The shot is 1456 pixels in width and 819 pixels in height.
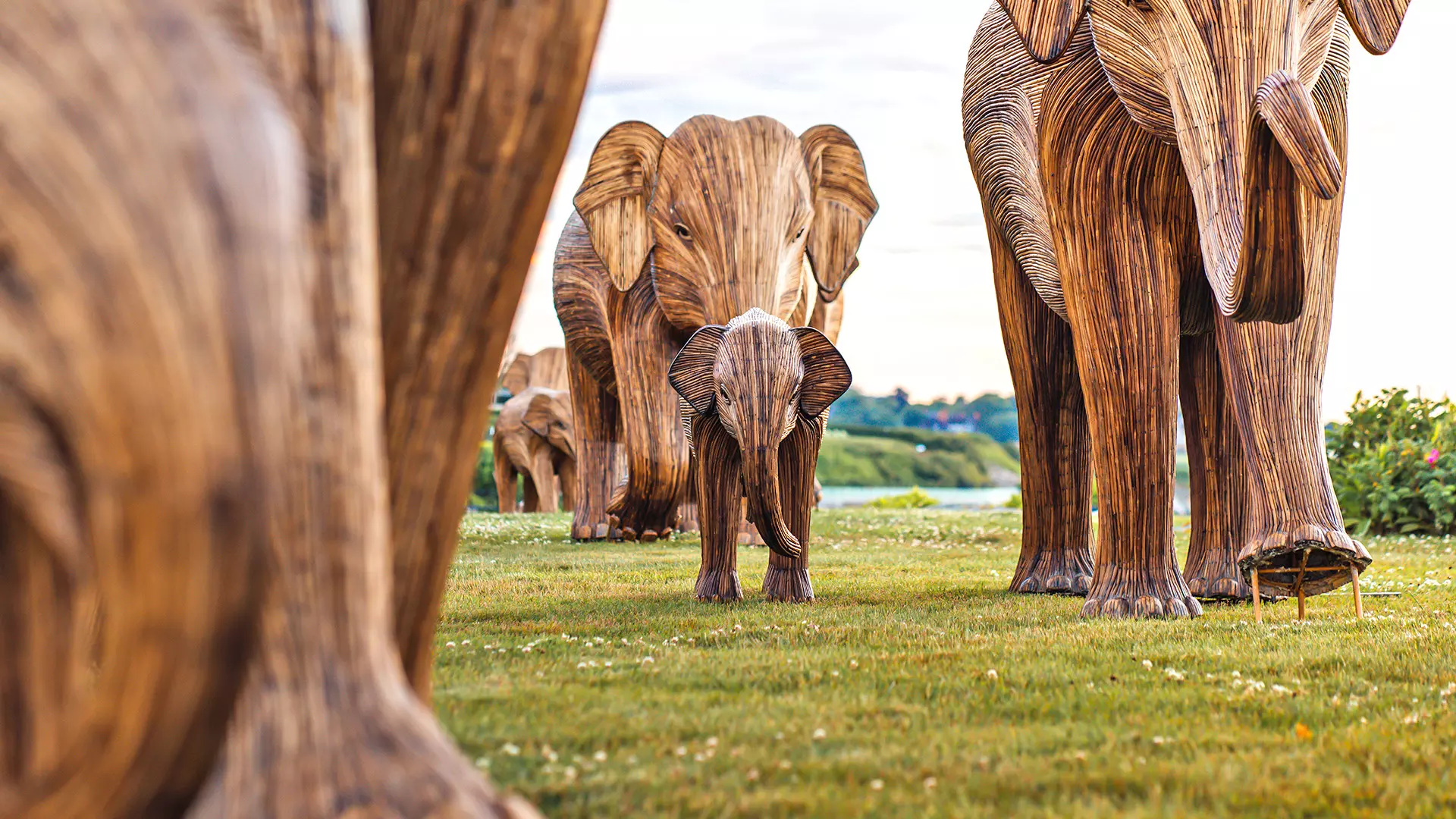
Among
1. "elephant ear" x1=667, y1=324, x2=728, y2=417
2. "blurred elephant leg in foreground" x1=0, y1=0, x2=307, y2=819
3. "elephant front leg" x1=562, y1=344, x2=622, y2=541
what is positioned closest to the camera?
"blurred elephant leg in foreground" x1=0, y1=0, x2=307, y2=819

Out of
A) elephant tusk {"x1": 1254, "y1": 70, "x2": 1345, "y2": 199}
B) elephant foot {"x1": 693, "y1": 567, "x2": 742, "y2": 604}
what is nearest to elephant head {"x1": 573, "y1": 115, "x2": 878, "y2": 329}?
elephant foot {"x1": 693, "y1": 567, "x2": 742, "y2": 604}

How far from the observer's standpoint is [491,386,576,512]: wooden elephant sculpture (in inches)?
617

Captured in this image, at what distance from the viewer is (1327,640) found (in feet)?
12.9

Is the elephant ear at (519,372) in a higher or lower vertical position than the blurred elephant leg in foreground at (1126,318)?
higher

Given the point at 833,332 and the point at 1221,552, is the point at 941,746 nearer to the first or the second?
the point at 1221,552

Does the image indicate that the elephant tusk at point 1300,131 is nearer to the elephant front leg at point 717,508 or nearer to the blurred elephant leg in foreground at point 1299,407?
the blurred elephant leg in foreground at point 1299,407

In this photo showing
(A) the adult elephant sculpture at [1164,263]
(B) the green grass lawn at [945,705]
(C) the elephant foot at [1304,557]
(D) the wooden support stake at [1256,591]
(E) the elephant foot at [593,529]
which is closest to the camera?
(B) the green grass lawn at [945,705]

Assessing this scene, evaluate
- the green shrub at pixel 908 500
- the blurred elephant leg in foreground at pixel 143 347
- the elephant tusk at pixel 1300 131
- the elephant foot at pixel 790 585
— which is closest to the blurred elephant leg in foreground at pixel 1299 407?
the elephant tusk at pixel 1300 131

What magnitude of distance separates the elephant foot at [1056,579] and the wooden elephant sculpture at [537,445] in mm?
9242

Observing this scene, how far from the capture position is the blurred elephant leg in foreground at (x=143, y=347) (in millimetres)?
1237

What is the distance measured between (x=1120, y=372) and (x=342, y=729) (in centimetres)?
389

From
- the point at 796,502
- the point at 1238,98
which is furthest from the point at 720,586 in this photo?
the point at 1238,98

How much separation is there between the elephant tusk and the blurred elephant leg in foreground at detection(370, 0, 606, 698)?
6.86 ft

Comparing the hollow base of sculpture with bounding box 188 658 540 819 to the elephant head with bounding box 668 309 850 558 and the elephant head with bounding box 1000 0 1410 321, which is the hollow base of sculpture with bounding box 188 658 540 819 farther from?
the elephant head with bounding box 668 309 850 558
